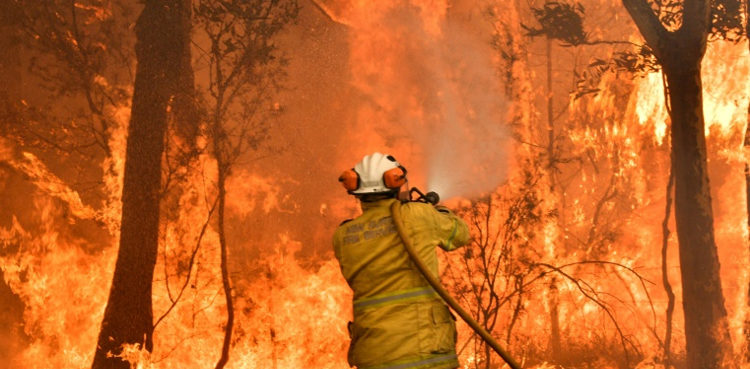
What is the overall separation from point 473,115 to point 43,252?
329 centimetres

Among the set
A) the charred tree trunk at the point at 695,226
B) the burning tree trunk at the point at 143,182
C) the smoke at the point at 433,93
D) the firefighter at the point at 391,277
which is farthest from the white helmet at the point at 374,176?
the charred tree trunk at the point at 695,226

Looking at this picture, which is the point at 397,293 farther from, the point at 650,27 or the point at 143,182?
the point at 650,27

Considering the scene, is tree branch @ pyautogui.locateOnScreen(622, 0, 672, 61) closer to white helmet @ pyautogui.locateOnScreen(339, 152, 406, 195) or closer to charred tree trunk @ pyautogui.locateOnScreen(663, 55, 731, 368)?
charred tree trunk @ pyautogui.locateOnScreen(663, 55, 731, 368)

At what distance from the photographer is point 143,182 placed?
17.1ft

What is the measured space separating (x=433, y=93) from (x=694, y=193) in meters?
2.06

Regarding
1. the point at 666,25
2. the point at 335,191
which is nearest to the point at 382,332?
the point at 335,191

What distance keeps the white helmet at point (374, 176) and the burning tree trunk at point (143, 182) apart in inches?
96.7

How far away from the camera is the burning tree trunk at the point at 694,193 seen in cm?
530

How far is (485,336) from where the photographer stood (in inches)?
121

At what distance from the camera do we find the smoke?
5.46 metres

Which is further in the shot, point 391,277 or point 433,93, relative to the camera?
point 433,93

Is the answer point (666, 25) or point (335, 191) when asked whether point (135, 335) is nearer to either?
point (335, 191)

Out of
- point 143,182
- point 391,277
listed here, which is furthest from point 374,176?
point 143,182

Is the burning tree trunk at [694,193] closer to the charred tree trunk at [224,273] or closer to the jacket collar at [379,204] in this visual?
the jacket collar at [379,204]
